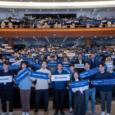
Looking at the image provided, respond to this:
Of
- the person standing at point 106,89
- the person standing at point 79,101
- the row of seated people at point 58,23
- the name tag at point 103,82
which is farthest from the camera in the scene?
the row of seated people at point 58,23

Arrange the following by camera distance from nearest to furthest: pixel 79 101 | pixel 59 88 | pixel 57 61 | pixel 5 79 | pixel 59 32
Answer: pixel 79 101 < pixel 5 79 < pixel 59 88 < pixel 57 61 < pixel 59 32

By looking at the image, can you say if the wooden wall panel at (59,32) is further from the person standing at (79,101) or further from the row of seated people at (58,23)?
the person standing at (79,101)

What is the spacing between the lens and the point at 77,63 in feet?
26.0

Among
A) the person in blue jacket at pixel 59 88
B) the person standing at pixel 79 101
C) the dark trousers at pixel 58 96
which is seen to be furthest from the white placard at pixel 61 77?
the person standing at pixel 79 101

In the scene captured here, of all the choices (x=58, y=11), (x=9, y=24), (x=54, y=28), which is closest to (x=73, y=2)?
(x=58, y=11)

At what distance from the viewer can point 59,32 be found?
22.7m

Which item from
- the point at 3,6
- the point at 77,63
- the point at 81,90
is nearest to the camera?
the point at 81,90

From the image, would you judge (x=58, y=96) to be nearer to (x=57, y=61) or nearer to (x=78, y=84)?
(x=78, y=84)

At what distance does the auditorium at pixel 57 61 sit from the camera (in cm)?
509

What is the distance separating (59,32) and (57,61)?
14153 mm

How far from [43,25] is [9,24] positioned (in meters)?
4.23

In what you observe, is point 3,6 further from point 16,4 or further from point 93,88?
point 93,88

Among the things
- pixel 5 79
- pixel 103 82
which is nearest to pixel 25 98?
pixel 5 79

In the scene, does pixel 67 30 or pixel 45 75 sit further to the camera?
pixel 67 30
